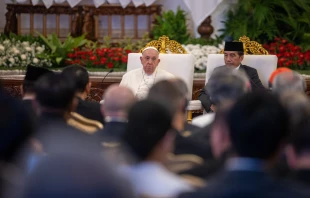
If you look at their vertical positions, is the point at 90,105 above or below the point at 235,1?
below

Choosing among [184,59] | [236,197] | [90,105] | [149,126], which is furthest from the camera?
[184,59]

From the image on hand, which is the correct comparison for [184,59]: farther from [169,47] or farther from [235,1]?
[235,1]

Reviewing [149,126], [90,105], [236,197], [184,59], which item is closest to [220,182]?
[236,197]

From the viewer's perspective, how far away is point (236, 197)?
256 centimetres

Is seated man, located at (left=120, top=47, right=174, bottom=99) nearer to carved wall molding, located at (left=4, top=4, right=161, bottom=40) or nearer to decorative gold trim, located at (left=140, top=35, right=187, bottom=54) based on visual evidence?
decorative gold trim, located at (left=140, top=35, right=187, bottom=54)

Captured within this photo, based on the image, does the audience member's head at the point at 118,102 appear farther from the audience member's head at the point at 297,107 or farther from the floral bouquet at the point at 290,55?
the floral bouquet at the point at 290,55

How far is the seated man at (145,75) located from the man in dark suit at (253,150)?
4.90m

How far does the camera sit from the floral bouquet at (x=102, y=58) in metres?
9.91

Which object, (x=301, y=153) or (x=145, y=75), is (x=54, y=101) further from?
(x=145, y=75)

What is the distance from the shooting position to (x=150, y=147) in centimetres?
281

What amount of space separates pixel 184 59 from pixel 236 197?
5.44 m

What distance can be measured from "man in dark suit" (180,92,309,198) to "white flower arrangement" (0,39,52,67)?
7.33 m

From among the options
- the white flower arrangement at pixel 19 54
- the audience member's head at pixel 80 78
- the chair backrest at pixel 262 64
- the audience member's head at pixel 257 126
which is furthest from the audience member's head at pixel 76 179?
the white flower arrangement at pixel 19 54

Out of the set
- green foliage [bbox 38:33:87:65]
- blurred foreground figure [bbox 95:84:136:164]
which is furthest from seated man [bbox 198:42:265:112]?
blurred foreground figure [bbox 95:84:136:164]
